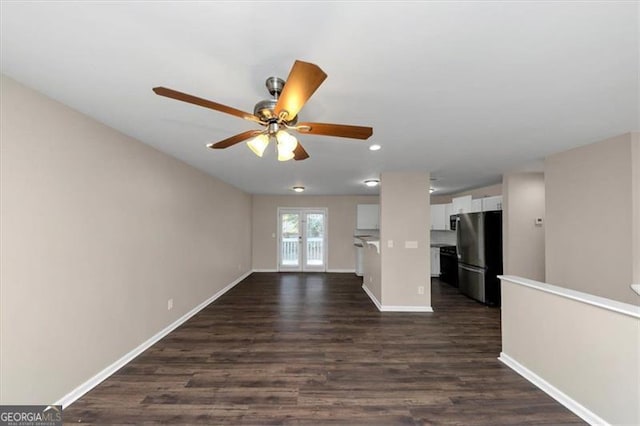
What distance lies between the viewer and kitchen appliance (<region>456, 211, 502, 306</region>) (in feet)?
14.9

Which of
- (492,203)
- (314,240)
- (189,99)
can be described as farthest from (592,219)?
(314,240)

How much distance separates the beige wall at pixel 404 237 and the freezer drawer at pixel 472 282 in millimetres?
1153

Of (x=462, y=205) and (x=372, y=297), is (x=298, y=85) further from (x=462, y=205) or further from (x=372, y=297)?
(x=462, y=205)

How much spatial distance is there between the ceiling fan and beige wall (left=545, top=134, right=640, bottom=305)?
9.63 feet

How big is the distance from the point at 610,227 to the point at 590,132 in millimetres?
1019

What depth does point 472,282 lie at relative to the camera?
4871 mm

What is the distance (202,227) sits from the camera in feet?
14.0

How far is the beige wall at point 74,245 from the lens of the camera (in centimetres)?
166

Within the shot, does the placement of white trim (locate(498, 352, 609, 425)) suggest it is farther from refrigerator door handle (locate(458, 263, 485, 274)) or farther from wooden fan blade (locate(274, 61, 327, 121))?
wooden fan blade (locate(274, 61, 327, 121))

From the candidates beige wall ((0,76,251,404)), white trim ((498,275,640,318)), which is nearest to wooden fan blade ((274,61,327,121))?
beige wall ((0,76,251,404))

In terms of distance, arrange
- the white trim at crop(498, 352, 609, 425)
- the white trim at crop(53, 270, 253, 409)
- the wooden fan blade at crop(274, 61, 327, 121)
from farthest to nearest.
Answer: the white trim at crop(53, 270, 253, 409)
the white trim at crop(498, 352, 609, 425)
the wooden fan blade at crop(274, 61, 327, 121)

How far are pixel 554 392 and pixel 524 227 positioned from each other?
301cm

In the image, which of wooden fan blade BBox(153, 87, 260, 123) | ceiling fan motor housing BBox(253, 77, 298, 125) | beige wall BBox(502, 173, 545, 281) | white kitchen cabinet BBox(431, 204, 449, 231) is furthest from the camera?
white kitchen cabinet BBox(431, 204, 449, 231)

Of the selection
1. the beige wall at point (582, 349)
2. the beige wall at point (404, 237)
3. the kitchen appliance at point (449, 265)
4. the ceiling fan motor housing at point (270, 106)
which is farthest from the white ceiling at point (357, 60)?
the kitchen appliance at point (449, 265)
